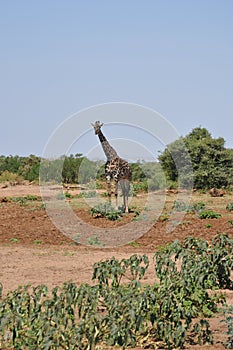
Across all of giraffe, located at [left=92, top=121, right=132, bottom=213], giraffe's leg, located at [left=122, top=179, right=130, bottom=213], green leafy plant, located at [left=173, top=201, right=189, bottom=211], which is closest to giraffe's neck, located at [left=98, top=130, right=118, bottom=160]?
giraffe, located at [left=92, top=121, right=132, bottom=213]

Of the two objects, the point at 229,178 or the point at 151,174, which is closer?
the point at 151,174

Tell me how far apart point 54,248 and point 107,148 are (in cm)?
701

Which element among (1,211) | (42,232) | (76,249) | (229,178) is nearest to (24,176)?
(229,178)

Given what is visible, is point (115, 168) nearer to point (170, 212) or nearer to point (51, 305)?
point (170, 212)

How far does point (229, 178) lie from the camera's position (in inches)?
1443

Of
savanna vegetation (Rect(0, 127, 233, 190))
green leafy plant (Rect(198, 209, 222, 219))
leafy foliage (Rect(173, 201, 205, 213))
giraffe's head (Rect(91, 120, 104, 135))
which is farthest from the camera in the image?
savanna vegetation (Rect(0, 127, 233, 190))

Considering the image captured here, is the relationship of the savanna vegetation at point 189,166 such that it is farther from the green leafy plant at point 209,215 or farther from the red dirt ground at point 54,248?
the green leafy plant at point 209,215

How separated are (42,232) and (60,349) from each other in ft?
35.3

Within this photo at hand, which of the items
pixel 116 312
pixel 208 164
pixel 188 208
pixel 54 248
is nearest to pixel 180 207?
pixel 188 208

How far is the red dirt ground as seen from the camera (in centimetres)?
1079

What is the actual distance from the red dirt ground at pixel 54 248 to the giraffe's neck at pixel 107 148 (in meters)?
1.89

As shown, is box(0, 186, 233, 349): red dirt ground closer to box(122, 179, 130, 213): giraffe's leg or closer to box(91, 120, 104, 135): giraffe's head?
box(122, 179, 130, 213): giraffe's leg

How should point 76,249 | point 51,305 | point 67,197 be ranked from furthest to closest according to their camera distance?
point 67,197
point 76,249
point 51,305

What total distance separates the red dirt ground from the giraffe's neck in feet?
6.19
